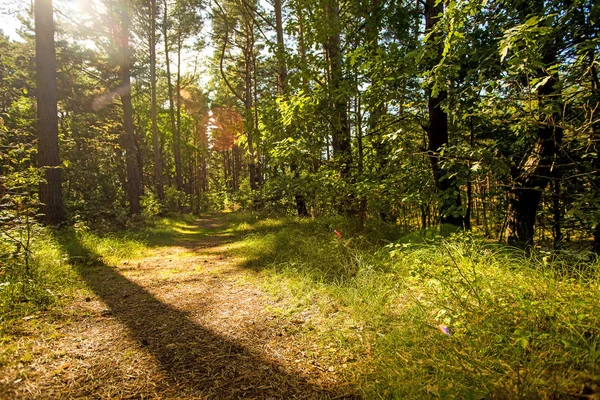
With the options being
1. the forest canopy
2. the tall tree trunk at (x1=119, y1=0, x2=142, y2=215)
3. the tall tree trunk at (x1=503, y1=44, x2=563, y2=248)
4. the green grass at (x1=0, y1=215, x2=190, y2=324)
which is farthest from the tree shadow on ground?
the tall tree trunk at (x1=119, y1=0, x2=142, y2=215)

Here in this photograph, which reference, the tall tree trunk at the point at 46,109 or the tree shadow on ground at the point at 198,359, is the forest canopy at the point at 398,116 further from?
the tree shadow on ground at the point at 198,359

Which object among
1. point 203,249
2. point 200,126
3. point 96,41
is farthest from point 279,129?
point 200,126

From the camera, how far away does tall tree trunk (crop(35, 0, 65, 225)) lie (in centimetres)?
650

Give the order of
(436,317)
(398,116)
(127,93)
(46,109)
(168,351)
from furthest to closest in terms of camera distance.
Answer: (127,93), (46,109), (398,116), (168,351), (436,317)

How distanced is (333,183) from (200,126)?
27.8 meters

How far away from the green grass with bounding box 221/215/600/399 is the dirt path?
0.35m

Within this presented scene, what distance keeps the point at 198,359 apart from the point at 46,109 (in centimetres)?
783

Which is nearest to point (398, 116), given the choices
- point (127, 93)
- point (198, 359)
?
point (198, 359)

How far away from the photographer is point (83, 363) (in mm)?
2111

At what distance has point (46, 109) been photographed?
658 centimetres

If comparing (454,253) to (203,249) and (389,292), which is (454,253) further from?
(203,249)

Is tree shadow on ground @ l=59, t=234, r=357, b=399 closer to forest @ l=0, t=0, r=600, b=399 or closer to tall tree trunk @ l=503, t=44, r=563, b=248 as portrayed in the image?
forest @ l=0, t=0, r=600, b=399

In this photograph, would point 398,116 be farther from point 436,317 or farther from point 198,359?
point 198,359

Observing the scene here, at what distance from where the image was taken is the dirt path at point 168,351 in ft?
6.04
